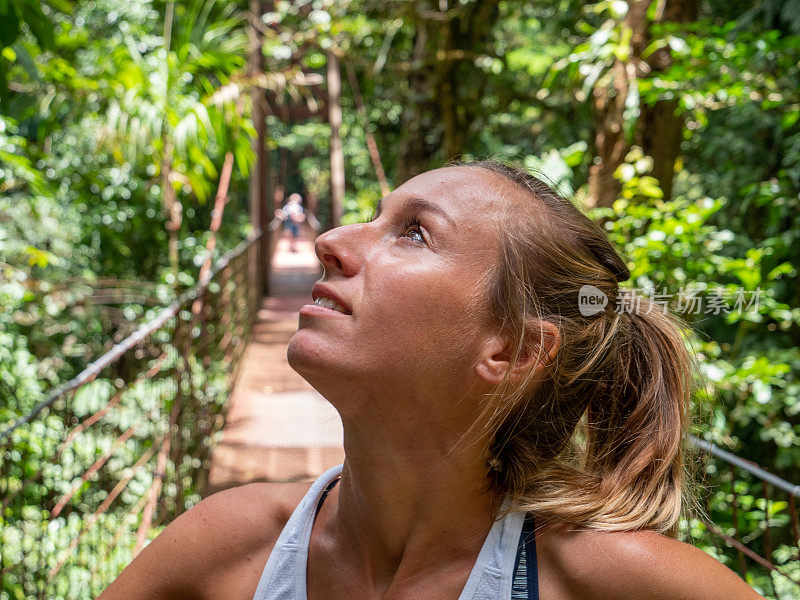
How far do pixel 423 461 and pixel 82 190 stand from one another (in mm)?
5893

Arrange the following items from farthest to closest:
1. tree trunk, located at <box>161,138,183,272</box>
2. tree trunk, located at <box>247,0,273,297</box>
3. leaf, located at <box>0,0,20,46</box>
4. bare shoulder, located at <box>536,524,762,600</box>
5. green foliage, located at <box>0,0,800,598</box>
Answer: tree trunk, located at <box>247,0,273,297</box>
tree trunk, located at <box>161,138,183,272</box>
green foliage, located at <box>0,0,800,598</box>
leaf, located at <box>0,0,20,46</box>
bare shoulder, located at <box>536,524,762,600</box>

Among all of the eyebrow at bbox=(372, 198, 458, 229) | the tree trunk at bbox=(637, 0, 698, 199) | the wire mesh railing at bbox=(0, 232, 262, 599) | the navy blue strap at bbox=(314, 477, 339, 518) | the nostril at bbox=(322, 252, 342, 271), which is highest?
the tree trunk at bbox=(637, 0, 698, 199)

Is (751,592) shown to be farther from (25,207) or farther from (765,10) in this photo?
(25,207)

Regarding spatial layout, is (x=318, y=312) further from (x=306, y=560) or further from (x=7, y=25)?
(x=7, y=25)

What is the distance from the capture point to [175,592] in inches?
45.9

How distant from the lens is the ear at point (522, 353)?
1.13 meters

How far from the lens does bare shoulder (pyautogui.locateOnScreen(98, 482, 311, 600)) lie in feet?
3.82

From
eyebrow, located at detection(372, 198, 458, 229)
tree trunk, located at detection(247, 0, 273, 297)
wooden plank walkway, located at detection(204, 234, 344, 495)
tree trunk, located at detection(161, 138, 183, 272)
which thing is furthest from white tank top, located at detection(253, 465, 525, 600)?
tree trunk, located at detection(247, 0, 273, 297)

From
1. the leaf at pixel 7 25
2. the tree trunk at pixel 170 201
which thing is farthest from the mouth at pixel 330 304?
the tree trunk at pixel 170 201

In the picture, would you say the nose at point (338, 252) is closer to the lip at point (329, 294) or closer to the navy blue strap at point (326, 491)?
the lip at point (329, 294)

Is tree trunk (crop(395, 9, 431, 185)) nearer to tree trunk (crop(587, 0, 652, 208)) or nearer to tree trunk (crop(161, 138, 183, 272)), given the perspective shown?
tree trunk (crop(161, 138, 183, 272))

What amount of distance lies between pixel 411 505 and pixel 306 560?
191mm

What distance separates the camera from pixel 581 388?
125 centimetres

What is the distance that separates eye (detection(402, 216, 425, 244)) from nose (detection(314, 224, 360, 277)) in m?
0.08
